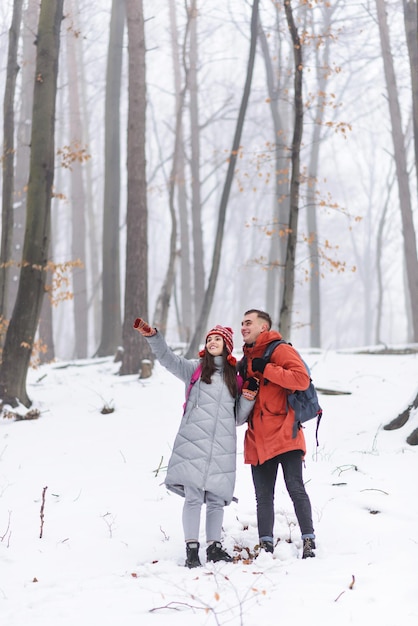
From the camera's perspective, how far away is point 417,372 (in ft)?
32.8

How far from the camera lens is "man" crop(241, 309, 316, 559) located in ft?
13.2

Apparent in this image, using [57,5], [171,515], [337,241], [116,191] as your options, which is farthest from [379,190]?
[171,515]

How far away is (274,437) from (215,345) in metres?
0.77

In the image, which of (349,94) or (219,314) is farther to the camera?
(219,314)

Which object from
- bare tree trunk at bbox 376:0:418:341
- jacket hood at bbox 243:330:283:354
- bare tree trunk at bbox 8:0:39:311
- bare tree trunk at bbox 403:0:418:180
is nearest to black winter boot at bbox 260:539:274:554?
jacket hood at bbox 243:330:283:354

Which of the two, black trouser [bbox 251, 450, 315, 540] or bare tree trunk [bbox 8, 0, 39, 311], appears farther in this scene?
bare tree trunk [bbox 8, 0, 39, 311]

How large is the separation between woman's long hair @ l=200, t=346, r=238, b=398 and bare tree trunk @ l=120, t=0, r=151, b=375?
5.87 m

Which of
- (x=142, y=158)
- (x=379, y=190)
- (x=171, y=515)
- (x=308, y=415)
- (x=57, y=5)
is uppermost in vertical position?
(x=379, y=190)

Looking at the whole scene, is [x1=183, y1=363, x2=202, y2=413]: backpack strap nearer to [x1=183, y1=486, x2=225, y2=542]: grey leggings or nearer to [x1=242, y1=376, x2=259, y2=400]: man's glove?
[x1=242, y1=376, x2=259, y2=400]: man's glove

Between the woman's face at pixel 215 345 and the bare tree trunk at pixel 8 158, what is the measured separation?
5.37 meters

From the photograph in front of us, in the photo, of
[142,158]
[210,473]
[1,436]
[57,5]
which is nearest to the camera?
[210,473]

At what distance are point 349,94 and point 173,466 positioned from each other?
2509 centimetres

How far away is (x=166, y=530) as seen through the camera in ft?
15.4

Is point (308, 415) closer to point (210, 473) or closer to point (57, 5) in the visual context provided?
point (210, 473)
